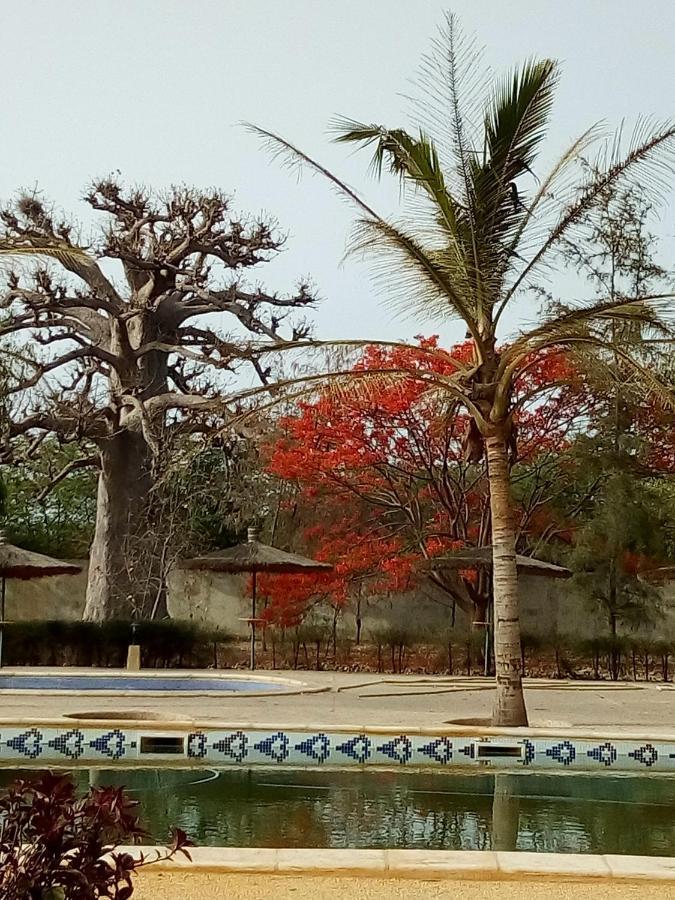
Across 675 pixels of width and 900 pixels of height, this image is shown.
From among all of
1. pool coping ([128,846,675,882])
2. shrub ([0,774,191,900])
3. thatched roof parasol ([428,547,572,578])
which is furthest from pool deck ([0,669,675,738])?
shrub ([0,774,191,900])

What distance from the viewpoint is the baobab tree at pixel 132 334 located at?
19.7 meters

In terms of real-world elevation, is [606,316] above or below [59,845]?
above

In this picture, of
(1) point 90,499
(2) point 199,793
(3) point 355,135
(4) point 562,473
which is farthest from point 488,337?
(1) point 90,499

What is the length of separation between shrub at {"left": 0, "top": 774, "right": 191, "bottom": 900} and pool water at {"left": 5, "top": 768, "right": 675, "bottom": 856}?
2554 millimetres

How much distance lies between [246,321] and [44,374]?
370cm

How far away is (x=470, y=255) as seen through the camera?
32.1 feet

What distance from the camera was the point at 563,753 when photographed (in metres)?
8.71

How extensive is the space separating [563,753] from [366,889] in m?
4.47

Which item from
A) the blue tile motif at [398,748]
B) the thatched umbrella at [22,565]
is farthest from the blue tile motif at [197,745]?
the thatched umbrella at [22,565]

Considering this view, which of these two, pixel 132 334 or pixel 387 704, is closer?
pixel 387 704

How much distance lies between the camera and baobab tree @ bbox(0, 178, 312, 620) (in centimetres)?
1973

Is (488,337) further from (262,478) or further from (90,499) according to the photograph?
(90,499)

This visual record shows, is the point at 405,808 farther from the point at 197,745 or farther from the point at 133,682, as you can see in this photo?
the point at 133,682

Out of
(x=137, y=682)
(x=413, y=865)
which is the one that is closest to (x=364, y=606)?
(x=137, y=682)
